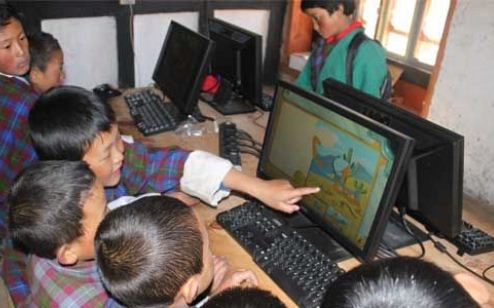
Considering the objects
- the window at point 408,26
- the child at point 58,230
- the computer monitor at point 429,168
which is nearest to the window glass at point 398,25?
the window at point 408,26

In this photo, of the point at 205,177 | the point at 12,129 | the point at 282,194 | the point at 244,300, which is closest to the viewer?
the point at 244,300

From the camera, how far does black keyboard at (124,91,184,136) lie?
80.0 inches

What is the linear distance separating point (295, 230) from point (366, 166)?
335 mm

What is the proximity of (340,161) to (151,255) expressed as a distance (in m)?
0.52

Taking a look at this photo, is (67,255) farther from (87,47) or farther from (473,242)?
(87,47)

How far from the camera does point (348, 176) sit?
1102 millimetres

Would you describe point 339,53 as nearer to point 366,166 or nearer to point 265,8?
point 366,166

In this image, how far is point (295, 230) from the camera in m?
1.29

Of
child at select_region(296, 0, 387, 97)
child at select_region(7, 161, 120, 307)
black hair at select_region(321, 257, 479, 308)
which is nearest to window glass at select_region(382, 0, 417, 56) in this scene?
child at select_region(296, 0, 387, 97)

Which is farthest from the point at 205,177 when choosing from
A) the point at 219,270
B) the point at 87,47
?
the point at 87,47

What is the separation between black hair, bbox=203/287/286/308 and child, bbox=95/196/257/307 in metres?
0.17

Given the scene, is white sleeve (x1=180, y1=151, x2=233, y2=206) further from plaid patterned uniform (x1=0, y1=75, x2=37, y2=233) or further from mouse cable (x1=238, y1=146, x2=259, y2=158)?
plaid patterned uniform (x1=0, y1=75, x2=37, y2=233)

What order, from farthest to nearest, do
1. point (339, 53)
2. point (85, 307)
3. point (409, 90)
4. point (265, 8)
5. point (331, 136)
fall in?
point (265, 8)
point (409, 90)
point (339, 53)
point (331, 136)
point (85, 307)

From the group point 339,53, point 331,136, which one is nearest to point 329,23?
point 339,53
